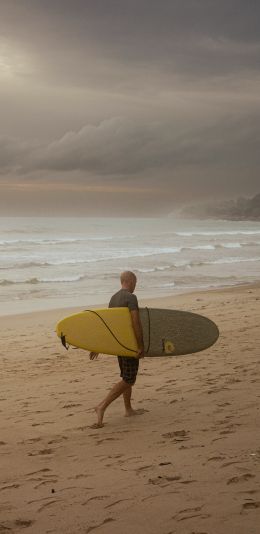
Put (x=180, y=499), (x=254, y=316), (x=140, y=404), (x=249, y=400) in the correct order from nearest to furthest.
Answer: (x=180, y=499) < (x=249, y=400) < (x=140, y=404) < (x=254, y=316)

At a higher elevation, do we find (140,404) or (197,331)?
(197,331)

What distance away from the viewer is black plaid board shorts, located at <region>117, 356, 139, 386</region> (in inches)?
226

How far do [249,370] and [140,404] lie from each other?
1.74 metres

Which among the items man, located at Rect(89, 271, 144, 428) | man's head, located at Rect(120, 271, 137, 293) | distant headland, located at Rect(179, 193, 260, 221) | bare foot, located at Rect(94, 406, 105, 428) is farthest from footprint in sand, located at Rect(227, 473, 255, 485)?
distant headland, located at Rect(179, 193, 260, 221)

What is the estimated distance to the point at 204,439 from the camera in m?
4.96

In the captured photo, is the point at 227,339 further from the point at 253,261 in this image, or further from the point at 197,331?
the point at 253,261

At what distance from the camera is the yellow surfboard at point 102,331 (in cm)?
589

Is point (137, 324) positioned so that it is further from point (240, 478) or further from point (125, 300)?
point (240, 478)

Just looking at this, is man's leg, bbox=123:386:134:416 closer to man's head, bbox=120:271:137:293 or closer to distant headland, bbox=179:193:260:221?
man's head, bbox=120:271:137:293

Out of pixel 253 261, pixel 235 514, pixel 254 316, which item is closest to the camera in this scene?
pixel 235 514

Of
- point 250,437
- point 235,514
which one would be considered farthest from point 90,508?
point 250,437

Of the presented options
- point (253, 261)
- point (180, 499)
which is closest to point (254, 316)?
point (180, 499)

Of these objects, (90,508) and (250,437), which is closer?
(90,508)

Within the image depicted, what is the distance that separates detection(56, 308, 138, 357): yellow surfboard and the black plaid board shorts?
76mm
